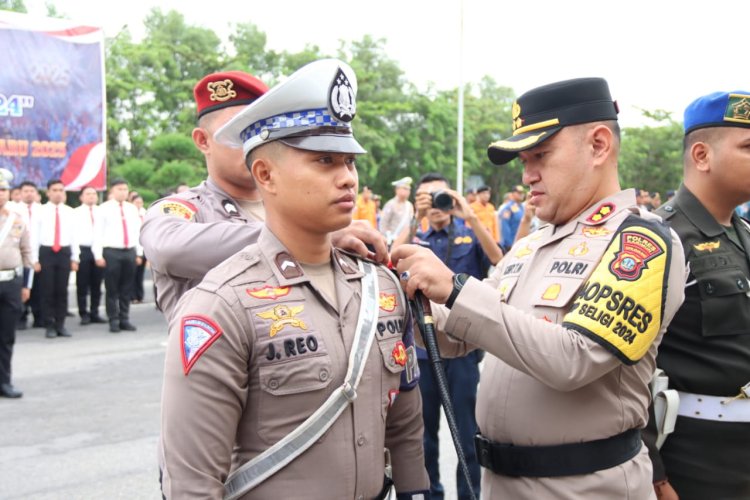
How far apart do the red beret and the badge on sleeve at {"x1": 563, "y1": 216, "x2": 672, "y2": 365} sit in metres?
1.33

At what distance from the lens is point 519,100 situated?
2.23 metres

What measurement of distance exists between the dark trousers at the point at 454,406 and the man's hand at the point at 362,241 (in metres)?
2.10

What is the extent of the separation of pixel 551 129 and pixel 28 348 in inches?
315

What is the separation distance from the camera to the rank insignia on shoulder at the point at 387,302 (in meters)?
1.83

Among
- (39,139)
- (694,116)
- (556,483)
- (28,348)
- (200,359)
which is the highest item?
(694,116)

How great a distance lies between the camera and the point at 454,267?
447 cm

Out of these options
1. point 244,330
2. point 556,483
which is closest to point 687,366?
point 556,483

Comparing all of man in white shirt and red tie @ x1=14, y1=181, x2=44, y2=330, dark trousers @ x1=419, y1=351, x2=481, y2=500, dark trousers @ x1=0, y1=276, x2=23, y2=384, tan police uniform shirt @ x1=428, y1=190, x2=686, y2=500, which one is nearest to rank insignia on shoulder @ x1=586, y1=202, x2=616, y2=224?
tan police uniform shirt @ x1=428, y1=190, x2=686, y2=500

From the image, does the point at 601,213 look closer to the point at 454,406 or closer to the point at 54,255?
the point at 454,406

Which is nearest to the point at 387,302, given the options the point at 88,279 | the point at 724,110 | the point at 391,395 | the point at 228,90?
the point at 391,395

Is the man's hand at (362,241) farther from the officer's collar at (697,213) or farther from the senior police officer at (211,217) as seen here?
the officer's collar at (697,213)

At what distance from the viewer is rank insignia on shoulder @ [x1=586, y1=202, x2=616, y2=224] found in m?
2.06

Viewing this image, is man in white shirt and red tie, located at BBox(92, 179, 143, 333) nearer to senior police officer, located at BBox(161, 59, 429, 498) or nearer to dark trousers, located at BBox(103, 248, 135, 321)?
dark trousers, located at BBox(103, 248, 135, 321)

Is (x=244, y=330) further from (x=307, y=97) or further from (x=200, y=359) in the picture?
(x=307, y=97)
